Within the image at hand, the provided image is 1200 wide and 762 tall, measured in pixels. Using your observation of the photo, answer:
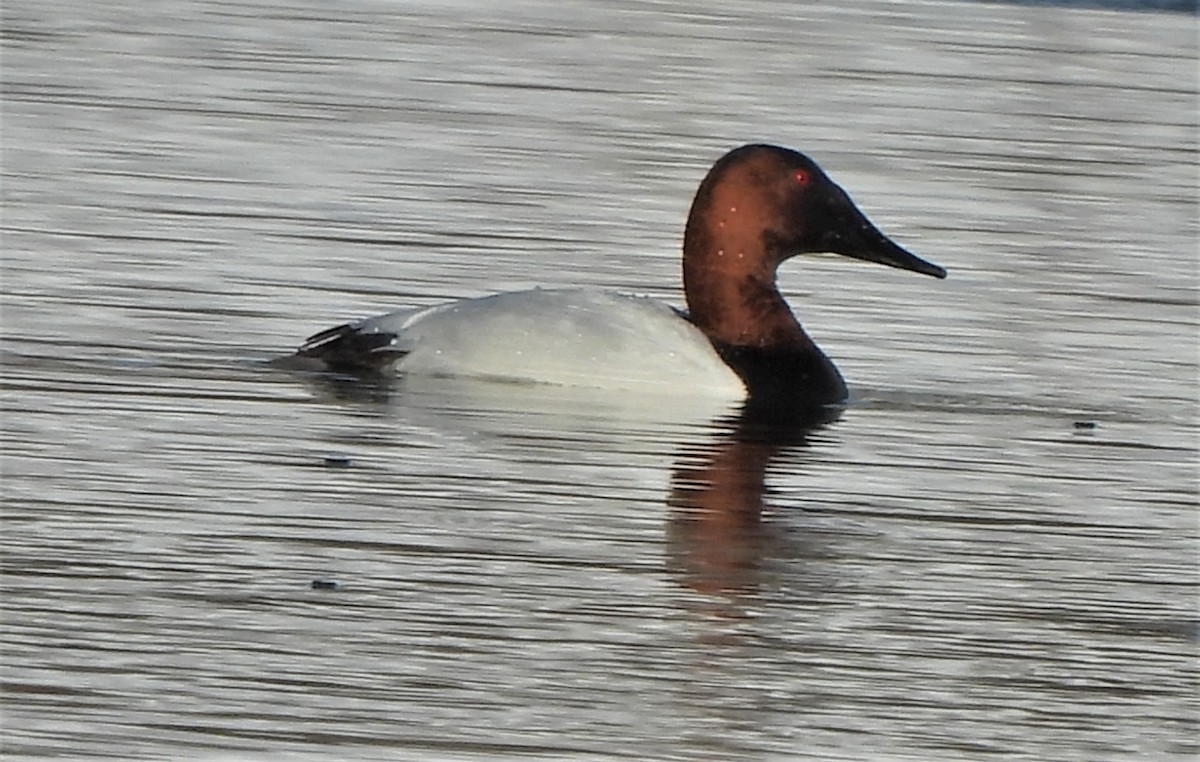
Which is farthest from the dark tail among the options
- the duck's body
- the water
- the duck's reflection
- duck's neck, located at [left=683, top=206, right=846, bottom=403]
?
the duck's reflection

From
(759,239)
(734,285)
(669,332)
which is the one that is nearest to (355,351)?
(669,332)

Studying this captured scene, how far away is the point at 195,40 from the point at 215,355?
736 centimetres

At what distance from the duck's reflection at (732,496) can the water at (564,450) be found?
0.7 inches

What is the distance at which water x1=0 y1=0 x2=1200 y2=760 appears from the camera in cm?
528

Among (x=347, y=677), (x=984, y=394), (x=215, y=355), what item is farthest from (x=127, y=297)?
(x=347, y=677)

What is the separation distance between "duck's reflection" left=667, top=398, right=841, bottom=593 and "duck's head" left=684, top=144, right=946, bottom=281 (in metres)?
0.55

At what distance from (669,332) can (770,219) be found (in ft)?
1.79

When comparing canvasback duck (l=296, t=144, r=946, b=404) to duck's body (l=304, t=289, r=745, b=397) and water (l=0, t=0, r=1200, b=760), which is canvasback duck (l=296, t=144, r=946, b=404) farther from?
water (l=0, t=0, r=1200, b=760)

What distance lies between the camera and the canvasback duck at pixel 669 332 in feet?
26.9

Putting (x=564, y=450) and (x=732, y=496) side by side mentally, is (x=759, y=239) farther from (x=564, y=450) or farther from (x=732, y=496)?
(x=732, y=496)

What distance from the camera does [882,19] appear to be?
1752 centimetres

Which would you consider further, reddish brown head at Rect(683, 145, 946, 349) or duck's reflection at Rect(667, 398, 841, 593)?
reddish brown head at Rect(683, 145, 946, 349)

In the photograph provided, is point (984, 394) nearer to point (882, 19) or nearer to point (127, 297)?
point (127, 297)

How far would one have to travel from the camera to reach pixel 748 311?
28.0 ft
